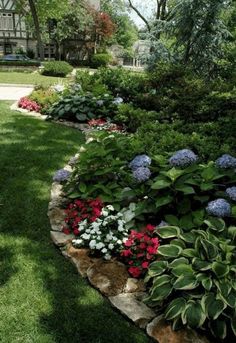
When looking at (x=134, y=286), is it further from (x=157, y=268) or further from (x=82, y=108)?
(x=82, y=108)

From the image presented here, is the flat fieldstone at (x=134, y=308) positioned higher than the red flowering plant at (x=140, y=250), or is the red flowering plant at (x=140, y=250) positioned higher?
the red flowering plant at (x=140, y=250)

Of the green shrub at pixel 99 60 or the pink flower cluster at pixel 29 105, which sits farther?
the green shrub at pixel 99 60

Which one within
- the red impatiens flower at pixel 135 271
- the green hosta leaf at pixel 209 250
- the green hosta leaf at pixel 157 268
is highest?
the green hosta leaf at pixel 209 250

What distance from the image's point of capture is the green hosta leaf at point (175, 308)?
2.63 metres

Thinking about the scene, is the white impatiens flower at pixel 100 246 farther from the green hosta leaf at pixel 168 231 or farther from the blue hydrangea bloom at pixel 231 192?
the blue hydrangea bloom at pixel 231 192

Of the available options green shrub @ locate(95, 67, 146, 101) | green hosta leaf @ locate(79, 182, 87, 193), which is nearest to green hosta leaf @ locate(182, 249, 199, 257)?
green hosta leaf @ locate(79, 182, 87, 193)

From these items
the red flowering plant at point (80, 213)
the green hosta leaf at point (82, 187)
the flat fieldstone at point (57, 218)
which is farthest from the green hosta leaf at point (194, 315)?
the green hosta leaf at point (82, 187)

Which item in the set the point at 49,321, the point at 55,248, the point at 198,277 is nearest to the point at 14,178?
the point at 55,248

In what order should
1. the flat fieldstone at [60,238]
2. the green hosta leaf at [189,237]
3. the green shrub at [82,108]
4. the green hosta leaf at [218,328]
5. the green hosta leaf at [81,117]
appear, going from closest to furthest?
1. the green hosta leaf at [218,328]
2. the green hosta leaf at [189,237]
3. the flat fieldstone at [60,238]
4. the green hosta leaf at [81,117]
5. the green shrub at [82,108]

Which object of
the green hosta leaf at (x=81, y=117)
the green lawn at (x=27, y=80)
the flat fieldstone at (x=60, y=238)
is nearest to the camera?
the flat fieldstone at (x=60, y=238)

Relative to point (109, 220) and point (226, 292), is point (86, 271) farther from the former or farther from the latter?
point (226, 292)

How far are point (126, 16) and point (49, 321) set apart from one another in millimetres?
65597

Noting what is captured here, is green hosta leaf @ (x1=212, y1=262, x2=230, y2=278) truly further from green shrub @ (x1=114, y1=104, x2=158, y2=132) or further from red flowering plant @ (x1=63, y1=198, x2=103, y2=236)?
green shrub @ (x1=114, y1=104, x2=158, y2=132)

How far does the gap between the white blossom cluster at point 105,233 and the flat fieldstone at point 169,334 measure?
0.84 metres
